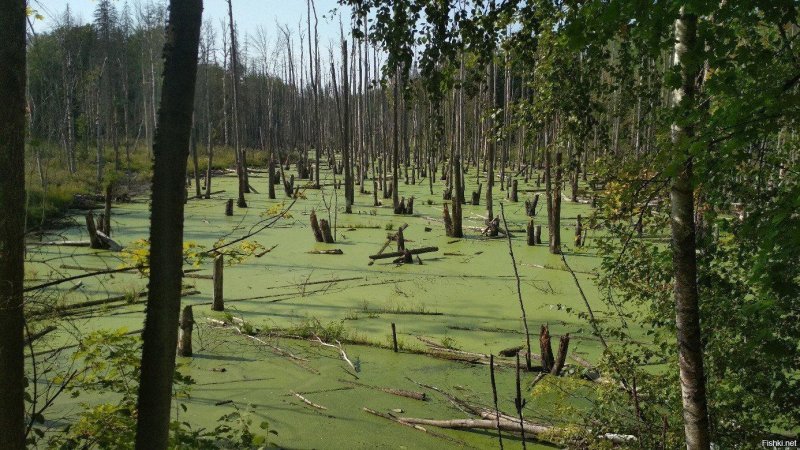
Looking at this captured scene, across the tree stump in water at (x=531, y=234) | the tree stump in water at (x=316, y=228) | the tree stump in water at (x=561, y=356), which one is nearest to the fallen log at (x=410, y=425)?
the tree stump in water at (x=561, y=356)

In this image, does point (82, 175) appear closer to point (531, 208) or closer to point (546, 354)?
point (531, 208)

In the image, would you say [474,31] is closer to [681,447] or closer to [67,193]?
[681,447]

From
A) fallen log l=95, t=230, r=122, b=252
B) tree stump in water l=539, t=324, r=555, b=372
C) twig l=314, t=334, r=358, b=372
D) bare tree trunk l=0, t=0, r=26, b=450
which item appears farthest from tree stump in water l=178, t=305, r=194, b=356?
fallen log l=95, t=230, r=122, b=252

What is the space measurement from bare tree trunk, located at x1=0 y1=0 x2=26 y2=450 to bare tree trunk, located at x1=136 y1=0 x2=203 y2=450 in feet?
2.90

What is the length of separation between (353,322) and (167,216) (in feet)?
18.2

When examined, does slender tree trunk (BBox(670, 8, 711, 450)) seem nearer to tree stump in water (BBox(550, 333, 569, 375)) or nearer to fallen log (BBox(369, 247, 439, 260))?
tree stump in water (BBox(550, 333, 569, 375))

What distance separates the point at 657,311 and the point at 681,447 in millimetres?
732

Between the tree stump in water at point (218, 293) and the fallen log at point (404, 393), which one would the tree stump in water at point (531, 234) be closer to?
the tree stump in water at point (218, 293)

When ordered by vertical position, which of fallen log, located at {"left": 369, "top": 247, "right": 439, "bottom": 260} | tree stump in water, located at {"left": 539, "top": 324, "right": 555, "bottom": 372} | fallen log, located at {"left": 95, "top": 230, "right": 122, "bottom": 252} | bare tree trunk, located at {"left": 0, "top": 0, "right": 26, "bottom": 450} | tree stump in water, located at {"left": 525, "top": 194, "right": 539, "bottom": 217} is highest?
bare tree trunk, located at {"left": 0, "top": 0, "right": 26, "bottom": 450}

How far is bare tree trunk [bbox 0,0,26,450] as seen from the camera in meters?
2.27

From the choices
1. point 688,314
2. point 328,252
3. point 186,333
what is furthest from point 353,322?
point 688,314

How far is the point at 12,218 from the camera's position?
2.30 m

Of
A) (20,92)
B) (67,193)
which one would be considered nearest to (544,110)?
(20,92)

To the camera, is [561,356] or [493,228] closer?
[561,356]
